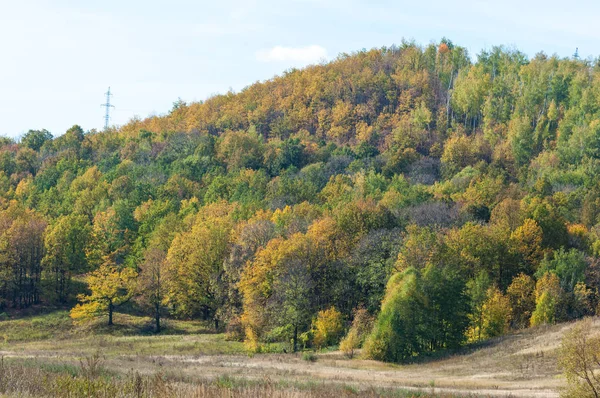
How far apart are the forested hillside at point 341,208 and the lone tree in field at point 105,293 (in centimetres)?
31

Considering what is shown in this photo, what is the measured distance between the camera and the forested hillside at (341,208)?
67.4 m

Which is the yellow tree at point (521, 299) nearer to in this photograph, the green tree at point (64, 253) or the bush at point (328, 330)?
the bush at point (328, 330)

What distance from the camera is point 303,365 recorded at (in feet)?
169

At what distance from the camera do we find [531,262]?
250ft

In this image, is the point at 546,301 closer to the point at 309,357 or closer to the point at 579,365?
the point at 309,357

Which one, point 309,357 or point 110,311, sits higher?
point 110,311

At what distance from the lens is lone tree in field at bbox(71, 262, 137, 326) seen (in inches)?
2977

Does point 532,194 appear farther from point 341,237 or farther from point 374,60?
point 374,60

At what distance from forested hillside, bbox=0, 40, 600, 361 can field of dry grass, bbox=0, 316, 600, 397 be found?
4654mm

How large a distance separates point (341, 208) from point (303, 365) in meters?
33.4

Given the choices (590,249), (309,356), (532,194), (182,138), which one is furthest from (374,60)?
(309,356)

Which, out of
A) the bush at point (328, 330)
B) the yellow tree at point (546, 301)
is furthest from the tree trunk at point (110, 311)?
the yellow tree at point (546, 301)

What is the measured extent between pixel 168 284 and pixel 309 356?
25652mm

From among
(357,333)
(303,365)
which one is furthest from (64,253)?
(303,365)
